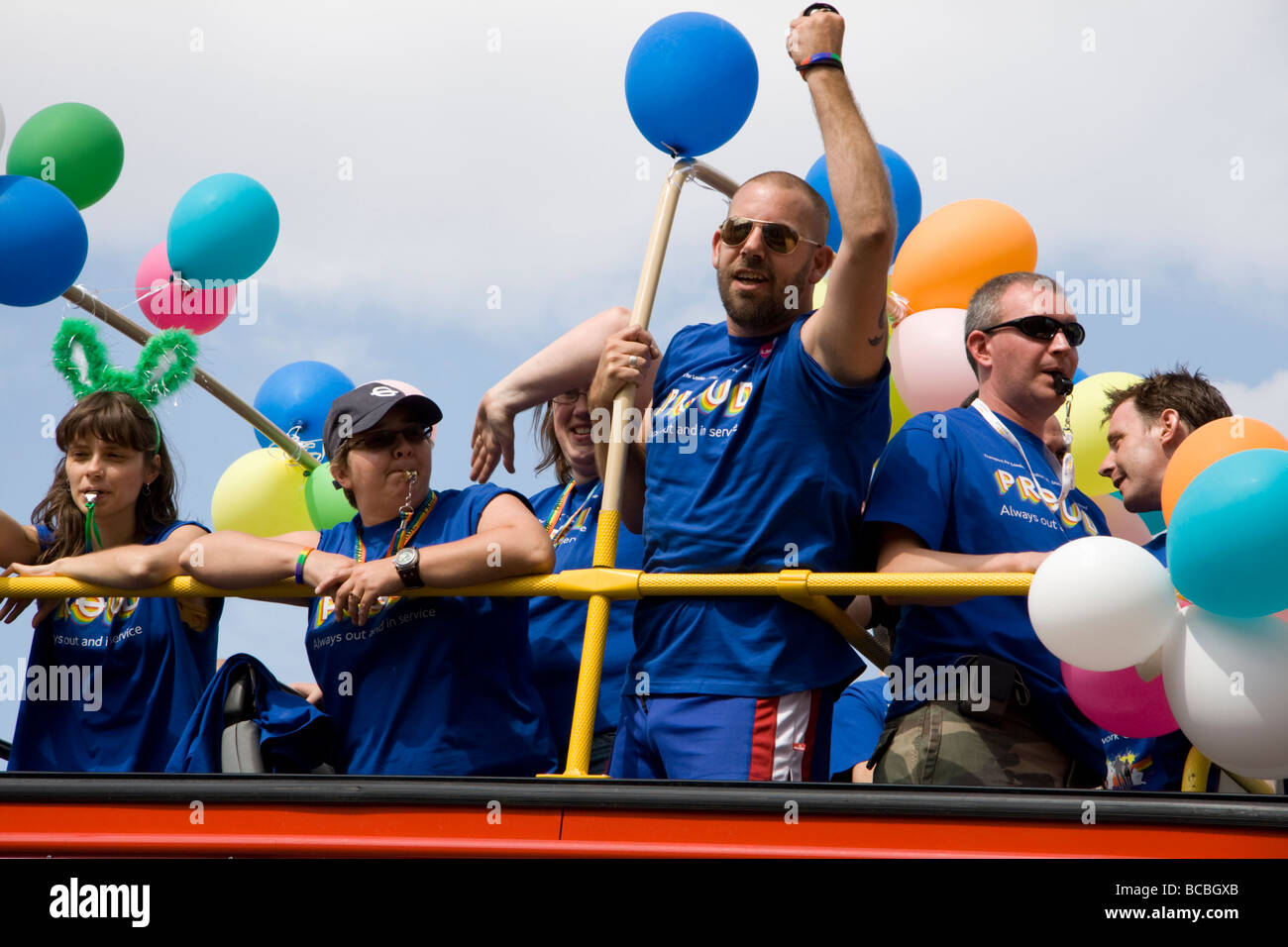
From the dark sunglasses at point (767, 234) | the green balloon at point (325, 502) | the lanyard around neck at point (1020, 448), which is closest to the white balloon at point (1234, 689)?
the lanyard around neck at point (1020, 448)

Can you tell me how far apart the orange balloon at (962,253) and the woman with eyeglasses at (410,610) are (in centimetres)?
198

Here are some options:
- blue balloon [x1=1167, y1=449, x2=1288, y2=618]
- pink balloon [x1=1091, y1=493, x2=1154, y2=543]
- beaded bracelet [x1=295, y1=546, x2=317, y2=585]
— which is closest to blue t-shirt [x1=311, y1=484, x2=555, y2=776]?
beaded bracelet [x1=295, y1=546, x2=317, y2=585]

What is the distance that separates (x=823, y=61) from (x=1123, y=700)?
154cm

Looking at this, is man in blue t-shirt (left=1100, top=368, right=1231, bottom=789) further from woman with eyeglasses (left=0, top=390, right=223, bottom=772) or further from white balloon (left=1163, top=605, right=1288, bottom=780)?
woman with eyeglasses (left=0, top=390, right=223, bottom=772)

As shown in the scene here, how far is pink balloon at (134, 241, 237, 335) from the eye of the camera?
18.3 ft

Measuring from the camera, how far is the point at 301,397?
6273mm

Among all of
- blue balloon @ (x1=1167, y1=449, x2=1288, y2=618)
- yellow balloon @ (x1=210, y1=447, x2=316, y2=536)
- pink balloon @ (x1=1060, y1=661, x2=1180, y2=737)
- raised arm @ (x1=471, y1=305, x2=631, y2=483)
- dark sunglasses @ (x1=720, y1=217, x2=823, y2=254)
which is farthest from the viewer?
yellow balloon @ (x1=210, y1=447, x2=316, y2=536)

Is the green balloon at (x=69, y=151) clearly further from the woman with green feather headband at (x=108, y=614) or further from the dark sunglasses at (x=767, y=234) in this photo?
the dark sunglasses at (x=767, y=234)

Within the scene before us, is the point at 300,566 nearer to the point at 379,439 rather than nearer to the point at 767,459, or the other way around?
the point at 379,439

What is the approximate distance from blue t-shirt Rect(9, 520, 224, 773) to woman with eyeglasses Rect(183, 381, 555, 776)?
36cm

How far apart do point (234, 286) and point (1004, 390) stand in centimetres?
328

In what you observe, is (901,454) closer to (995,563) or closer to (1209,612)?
(995,563)

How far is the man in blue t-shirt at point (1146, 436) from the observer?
379 centimetres

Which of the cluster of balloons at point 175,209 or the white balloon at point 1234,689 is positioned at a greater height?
the cluster of balloons at point 175,209
